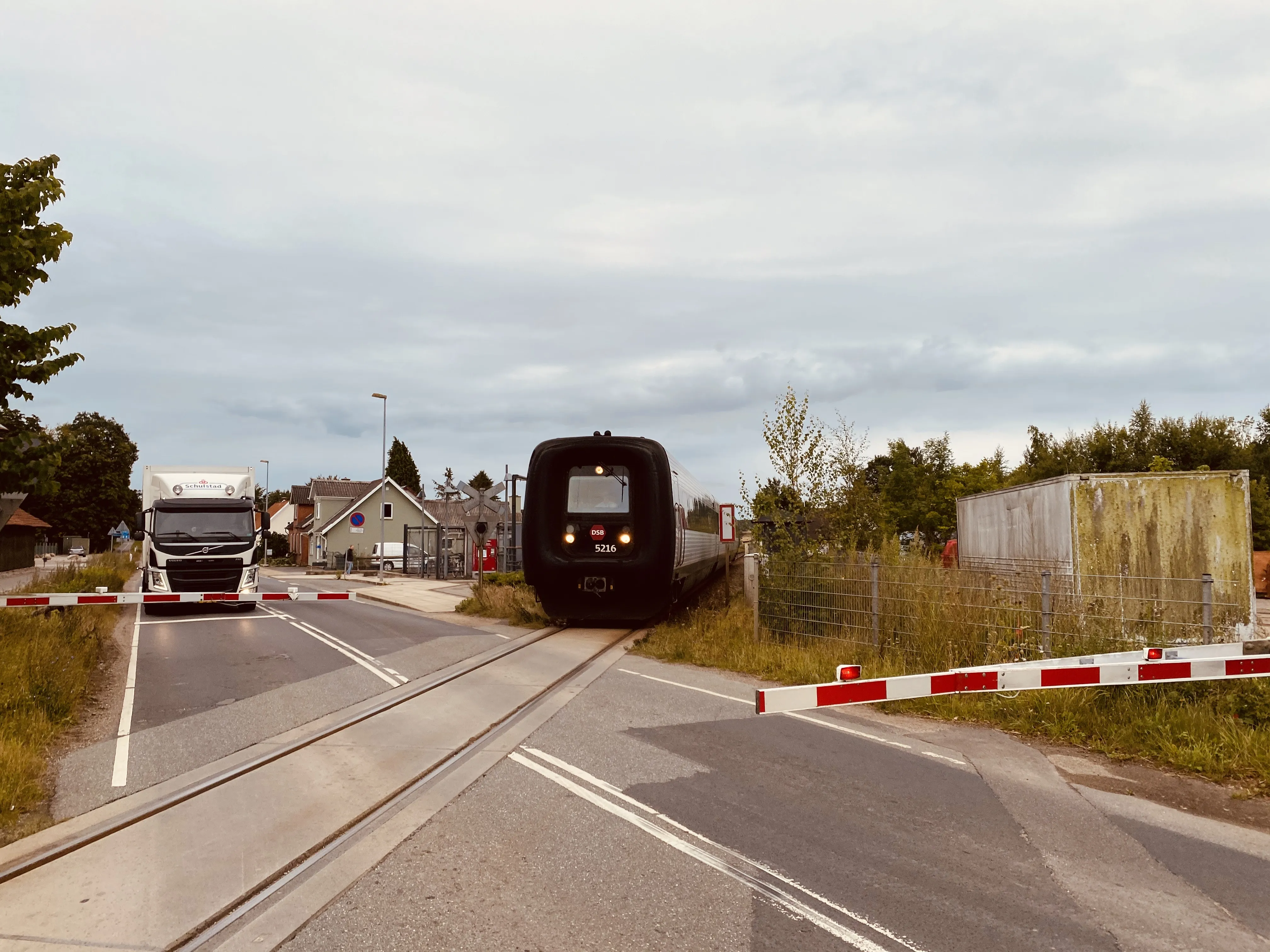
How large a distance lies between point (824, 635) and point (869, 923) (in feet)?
27.7

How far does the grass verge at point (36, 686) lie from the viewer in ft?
19.9

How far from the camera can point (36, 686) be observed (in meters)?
9.00

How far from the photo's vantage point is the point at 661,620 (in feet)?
61.9

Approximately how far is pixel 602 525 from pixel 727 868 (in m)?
10.9

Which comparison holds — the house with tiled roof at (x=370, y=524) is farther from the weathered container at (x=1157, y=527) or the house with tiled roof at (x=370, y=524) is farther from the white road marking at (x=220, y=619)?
the weathered container at (x=1157, y=527)

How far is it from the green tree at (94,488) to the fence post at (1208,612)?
3245 inches

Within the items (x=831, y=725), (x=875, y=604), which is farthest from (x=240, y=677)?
(x=875, y=604)

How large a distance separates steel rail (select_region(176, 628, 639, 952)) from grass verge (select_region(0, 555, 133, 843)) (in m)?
1.88

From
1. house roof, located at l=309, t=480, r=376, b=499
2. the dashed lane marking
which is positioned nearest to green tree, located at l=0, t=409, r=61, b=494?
the dashed lane marking

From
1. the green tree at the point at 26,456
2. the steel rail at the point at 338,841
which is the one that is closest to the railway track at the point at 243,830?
the steel rail at the point at 338,841

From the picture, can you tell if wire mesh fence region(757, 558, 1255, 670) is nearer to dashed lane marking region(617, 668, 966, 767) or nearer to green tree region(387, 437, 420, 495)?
dashed lane marking region(617, 668, 966, 767)

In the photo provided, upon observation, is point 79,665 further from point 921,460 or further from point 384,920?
point 921,460

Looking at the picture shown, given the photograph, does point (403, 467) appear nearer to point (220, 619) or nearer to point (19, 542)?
point (19, 542)

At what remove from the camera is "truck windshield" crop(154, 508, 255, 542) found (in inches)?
755
